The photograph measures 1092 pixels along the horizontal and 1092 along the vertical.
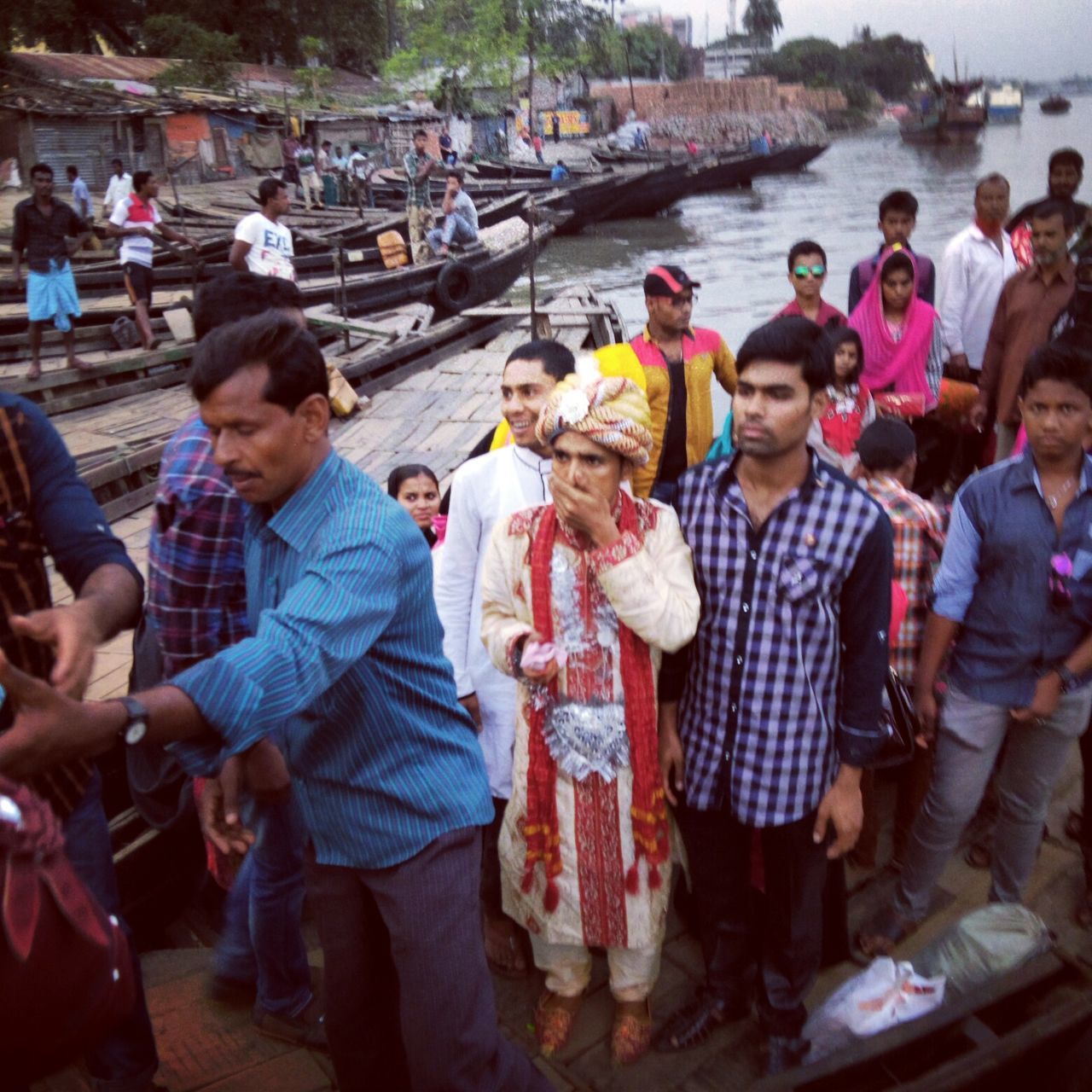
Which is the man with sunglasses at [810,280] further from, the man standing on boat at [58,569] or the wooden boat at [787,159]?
the wooden boat at [787,159]

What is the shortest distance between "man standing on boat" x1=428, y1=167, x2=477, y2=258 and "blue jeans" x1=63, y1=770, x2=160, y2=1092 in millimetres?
12602

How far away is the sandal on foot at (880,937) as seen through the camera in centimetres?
259

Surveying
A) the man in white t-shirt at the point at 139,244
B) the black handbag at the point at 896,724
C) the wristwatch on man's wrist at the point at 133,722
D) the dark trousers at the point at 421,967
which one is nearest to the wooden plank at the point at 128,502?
the man in white t-shirt at the point at 139,244

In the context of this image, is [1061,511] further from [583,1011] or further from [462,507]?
[583,1011]

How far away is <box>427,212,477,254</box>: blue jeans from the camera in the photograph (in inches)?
542

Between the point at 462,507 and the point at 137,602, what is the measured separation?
95 centimetres

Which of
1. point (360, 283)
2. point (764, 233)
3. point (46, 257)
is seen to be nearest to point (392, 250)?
point (360, 283)

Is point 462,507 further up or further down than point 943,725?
further up

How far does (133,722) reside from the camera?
1.15 m

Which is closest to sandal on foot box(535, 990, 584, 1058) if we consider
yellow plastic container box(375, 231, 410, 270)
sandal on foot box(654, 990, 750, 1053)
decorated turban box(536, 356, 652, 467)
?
sandal on foot box(654, 990, 750, 1053)

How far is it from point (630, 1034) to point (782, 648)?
107cm

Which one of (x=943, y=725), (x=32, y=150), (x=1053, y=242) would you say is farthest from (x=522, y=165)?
(x=943, y=725)

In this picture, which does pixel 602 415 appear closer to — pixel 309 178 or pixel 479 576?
pixel 479 576

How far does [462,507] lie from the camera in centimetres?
245
